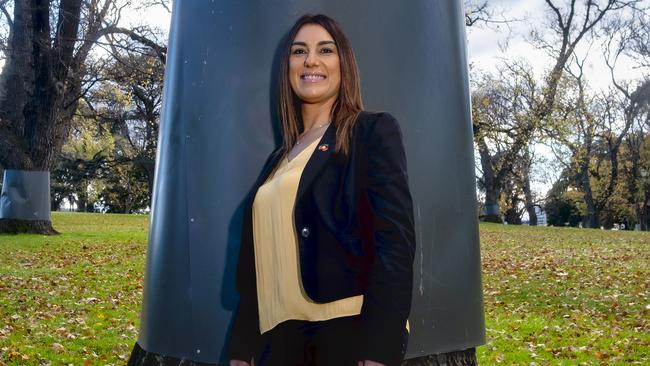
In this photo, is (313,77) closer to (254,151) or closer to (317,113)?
(317,113)

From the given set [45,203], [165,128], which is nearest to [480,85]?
[45,203]

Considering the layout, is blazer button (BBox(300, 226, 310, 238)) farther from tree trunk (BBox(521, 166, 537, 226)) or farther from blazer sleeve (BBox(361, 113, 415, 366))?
tree trunk (BBox(521, 166, 537, 226))

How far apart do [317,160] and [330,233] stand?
0.86 ft

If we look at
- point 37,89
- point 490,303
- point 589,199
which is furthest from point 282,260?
point 589,199

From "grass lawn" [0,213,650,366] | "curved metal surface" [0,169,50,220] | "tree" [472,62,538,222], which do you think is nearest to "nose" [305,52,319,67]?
"grass lawn" [0,213,650,366]

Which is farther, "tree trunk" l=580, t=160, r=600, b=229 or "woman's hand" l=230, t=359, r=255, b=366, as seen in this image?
"tree trunk" l=580, t=160, r=600, b=229

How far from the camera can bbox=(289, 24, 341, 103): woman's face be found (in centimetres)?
268

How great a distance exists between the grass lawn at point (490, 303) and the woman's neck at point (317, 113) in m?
4.90

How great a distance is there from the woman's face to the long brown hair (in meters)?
0.02

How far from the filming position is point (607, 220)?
53.3 m

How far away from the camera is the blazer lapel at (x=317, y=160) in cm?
256

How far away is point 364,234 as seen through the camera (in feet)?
8.21

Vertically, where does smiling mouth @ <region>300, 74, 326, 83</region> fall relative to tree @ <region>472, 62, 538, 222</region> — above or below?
below

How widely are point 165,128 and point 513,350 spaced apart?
535cm
